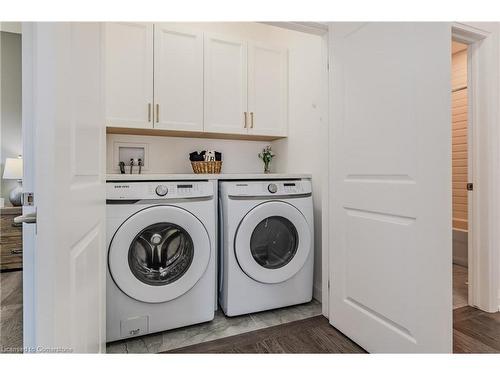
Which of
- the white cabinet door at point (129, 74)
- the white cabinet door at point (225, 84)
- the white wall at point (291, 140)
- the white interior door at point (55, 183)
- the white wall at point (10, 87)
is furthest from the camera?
the white cabinet door at point (225, 84)

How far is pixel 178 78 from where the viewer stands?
2162mm

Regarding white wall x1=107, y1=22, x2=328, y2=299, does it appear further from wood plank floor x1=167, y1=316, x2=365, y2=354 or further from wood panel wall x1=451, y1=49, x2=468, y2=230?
wood panel wall x1=451, y1=49, x2=468, y2=230

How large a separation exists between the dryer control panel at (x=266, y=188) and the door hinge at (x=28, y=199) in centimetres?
117

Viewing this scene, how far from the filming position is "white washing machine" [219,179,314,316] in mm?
1729

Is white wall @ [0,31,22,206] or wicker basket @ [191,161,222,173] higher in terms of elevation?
white wall @ [0,31,22,206]

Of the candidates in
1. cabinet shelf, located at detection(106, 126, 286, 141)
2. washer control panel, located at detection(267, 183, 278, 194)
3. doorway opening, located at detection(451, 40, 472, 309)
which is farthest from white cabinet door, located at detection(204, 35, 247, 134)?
doorway opening, located at detection(451, 40, 472, 309)

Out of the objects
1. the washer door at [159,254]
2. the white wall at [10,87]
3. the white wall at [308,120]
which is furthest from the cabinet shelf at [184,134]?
the washer door at [159,254]

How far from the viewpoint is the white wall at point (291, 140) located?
2.07 m

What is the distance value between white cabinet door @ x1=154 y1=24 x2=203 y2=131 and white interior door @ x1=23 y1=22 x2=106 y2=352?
1.34 m

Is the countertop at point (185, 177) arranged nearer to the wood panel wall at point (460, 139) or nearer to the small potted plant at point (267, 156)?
the small potted plant at point (267, 156)

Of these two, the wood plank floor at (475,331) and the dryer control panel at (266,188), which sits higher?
the dryer control panel at (266,188)

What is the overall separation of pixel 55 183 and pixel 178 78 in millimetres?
1792

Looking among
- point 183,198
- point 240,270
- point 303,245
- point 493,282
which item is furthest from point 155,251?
point 493,282

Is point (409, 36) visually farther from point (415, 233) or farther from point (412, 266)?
point (412, 266)
